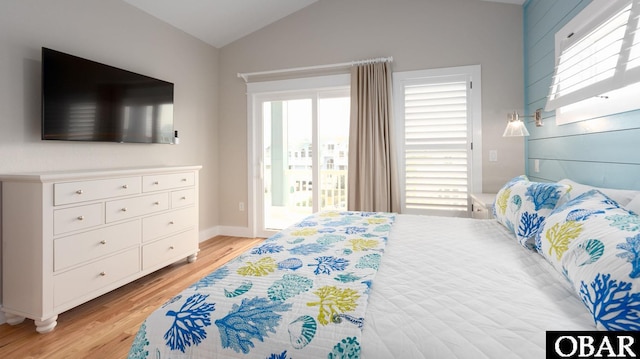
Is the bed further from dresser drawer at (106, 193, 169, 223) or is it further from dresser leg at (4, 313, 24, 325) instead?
dresser leg at (4, 313, 24, 325)

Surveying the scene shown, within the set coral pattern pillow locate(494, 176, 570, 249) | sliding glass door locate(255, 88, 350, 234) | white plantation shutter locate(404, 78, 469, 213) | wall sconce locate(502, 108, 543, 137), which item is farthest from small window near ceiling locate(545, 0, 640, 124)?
sliding glass door locate(255, 88, 350, 234)

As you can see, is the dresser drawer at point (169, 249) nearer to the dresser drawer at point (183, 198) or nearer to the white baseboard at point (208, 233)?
the dresser drawer at point (183, 198)

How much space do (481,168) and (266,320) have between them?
10.2 ft

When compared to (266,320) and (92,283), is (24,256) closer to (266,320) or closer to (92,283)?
(92,283)

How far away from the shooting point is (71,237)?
210 cm

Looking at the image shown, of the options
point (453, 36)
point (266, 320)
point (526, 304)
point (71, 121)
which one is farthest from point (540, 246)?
point (71, 121)

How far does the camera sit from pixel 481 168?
328cm

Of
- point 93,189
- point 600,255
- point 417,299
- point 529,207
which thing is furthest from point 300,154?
point 600,255

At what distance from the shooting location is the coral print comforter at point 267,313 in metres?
0.81

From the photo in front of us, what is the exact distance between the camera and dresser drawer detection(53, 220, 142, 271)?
204 cm

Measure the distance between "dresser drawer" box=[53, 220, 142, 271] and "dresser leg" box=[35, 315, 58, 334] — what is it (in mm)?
325

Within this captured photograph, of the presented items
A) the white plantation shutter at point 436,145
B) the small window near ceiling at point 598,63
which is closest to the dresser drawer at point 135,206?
the white plantation shutter at point 436,145

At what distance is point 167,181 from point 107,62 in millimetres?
1219

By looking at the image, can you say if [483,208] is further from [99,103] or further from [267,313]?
[99,103]
